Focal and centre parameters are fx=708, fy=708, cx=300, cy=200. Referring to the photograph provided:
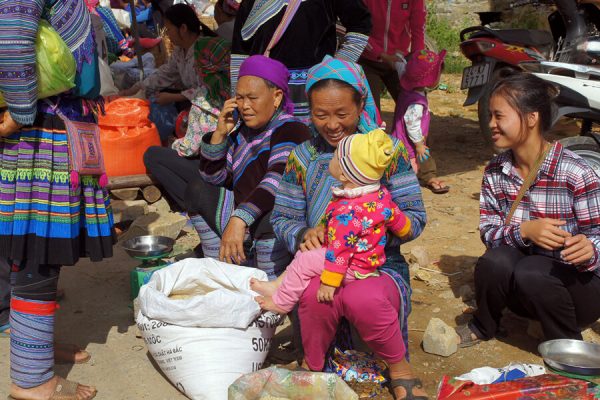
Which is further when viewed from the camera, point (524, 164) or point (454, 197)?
point (454, 197)

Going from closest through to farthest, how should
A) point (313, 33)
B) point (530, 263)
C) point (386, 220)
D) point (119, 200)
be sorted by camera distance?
1. point (386, 220)
2. point (530, 263)
3. point (313, 33)
4. point (119, 200)

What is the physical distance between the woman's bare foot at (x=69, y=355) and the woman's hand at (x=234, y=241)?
839mm

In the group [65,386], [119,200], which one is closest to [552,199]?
[65,386]

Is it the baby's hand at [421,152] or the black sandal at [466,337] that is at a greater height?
the baby's hand at [421,152]

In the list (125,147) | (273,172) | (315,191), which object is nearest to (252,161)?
(273,172)

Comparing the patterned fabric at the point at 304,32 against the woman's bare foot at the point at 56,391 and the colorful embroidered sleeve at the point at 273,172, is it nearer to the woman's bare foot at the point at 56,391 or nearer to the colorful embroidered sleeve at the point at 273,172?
the colorful embroidered sleeve at the point at 273,172

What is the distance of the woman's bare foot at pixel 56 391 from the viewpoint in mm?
3027

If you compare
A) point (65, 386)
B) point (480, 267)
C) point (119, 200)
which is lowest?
point (119, 200)

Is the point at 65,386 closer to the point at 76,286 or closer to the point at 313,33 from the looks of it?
the point at 76,286

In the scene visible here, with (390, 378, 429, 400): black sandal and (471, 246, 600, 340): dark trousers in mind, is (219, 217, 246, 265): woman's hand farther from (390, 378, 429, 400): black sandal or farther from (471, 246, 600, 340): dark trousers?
(471, 246, 600, 340): dark trousers

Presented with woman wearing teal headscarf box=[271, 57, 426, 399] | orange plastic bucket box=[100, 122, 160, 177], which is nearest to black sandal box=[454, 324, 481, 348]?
woman wearing teal headscarf box=[271, 57, 426, 399]

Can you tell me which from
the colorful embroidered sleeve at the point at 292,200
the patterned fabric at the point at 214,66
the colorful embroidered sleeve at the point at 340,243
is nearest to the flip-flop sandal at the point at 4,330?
the colorful embroidered sleeve at the point at 292,200

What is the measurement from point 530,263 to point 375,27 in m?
3.24

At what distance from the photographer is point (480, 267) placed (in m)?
3.52
